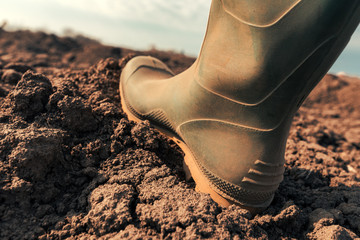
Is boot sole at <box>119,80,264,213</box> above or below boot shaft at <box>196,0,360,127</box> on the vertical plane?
below

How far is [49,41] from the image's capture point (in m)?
6.04

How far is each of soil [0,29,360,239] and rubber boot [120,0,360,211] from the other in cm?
12

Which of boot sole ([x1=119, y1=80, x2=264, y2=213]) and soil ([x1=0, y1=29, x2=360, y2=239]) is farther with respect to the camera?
boot sole ([x1=119, y1=80, x2=264, y2=213])

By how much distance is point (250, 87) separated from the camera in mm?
1003

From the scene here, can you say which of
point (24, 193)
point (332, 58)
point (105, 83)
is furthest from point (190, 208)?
point (105, 83)

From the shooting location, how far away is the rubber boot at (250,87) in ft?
2.83

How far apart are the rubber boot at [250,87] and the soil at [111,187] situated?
12cm

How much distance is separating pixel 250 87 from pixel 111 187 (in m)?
0.66

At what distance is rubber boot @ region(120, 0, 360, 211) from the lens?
86 cm

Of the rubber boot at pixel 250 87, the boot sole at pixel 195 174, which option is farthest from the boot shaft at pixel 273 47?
the boot sole at pixel 195 174

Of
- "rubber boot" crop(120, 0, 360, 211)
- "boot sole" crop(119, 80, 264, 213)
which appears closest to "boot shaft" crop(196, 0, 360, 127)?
"rubber boot" crop(120, 0, 360, 211)

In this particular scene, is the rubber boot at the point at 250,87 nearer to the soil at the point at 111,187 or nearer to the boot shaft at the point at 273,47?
the boot shaft at the point at 273,47

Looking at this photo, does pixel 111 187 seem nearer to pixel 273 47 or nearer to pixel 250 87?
pixel 250 87

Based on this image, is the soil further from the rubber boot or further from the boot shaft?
the boot shaft
